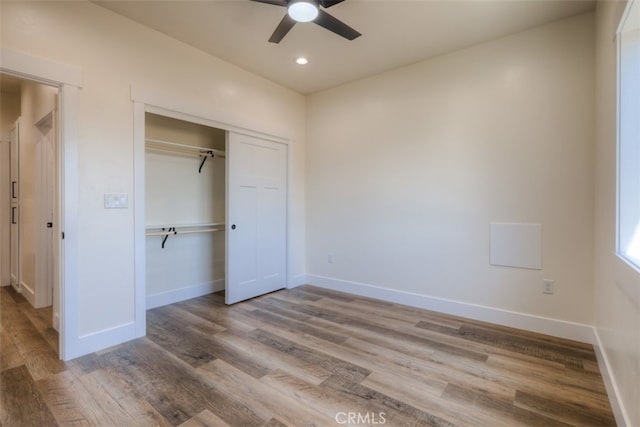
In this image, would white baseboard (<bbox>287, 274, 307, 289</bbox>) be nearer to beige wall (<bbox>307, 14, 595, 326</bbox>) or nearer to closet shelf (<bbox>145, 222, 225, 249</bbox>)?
beige wall (<bbox>307, 14, 595, 326</bbox>)

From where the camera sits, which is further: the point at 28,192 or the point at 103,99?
the point at 28,192

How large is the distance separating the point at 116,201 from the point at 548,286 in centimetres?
388

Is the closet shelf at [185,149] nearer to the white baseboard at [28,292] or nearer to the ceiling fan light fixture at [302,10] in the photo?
the ceiling fan light fixture at [302,10]

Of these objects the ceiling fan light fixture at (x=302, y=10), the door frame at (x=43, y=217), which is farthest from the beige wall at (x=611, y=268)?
the door frame at (x=43, y=217)

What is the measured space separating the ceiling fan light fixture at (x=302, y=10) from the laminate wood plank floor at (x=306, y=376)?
254cm

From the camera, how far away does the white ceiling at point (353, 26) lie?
2463 millimetres

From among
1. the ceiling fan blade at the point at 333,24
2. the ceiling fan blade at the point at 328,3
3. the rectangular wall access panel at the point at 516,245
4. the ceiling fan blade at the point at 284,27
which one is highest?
the ceiling fan blade at the point at 328,3

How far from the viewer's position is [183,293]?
3768mm

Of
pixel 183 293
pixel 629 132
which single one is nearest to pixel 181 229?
pixel 183 293

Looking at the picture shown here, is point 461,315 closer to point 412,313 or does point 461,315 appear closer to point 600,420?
point 412,313

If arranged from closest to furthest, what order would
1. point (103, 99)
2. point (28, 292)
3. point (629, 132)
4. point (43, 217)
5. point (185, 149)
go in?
point (629, 132), point (103, 99), point (43, 217), point (28, 292), point (185, 149)

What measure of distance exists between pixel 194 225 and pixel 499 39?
390 centimetres

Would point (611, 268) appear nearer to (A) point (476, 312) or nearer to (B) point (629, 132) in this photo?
(B) point (629, 132)

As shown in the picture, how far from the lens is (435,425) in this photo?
1.63 m
